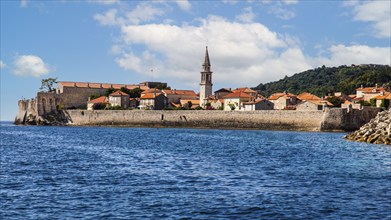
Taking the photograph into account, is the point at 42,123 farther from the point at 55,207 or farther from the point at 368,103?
the point at 55,207

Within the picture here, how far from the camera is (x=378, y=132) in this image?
3884 centimetres

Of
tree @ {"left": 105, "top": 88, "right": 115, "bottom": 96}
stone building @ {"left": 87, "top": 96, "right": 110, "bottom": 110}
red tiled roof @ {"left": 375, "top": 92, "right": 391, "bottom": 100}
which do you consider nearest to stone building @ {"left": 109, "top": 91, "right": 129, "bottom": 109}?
stone building @ {"left": 87, "top": 96, "right": 110, "bottom": 110}

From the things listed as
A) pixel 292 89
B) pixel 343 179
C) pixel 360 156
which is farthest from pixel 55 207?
pixel 292 89

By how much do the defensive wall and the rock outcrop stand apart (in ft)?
55.3

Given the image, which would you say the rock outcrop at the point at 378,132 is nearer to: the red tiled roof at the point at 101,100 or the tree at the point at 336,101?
the tree at the point at 336,101

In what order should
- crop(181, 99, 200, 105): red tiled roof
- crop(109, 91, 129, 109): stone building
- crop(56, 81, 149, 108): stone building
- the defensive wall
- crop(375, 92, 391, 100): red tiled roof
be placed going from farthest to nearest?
crop(56, 81, 149, 108): stone building → crop(181, 99, 200, 105): red tiled roof → crop(109, 91, 129, 109): stone building → crop(375, 92, 391, 100): red tiled roof → the defensive wall

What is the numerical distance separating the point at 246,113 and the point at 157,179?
51883 millimetres

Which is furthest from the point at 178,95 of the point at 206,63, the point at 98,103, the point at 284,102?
the point at 284,102

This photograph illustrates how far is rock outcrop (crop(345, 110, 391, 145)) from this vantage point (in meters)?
36.8

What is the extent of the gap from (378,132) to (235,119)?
111 feet

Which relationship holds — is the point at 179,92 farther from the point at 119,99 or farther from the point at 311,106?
the point at 311,106

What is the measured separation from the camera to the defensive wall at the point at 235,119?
6181 centimetres

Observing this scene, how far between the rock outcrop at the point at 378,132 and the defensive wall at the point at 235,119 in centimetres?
1686

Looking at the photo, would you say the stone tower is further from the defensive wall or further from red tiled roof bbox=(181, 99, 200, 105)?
the defensive wall
